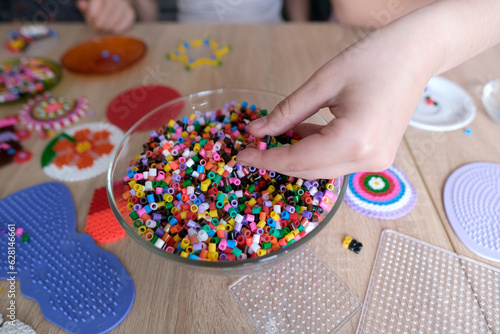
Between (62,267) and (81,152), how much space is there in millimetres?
361

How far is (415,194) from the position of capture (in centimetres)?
83

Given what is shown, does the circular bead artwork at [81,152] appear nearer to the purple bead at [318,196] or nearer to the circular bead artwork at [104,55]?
the circular bead artwork at [104,55]

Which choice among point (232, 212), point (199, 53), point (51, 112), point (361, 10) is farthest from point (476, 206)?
point (51, 112)

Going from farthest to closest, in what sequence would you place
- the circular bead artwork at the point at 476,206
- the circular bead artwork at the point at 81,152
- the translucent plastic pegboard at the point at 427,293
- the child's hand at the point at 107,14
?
the child's hand at the point at 107,14
the circular bead artwork at the point at 81,152
the circular bead artwork at the point at 476,206
the translucent plastic pegboard at the point at 427,293

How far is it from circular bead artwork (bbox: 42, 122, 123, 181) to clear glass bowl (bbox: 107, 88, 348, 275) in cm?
16

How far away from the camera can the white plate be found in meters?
0.99

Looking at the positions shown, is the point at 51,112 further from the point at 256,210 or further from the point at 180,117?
the point at 256,210

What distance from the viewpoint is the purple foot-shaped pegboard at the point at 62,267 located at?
641mm

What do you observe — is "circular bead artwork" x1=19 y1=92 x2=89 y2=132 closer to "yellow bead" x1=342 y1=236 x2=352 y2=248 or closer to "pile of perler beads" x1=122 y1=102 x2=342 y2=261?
"pile of perler beads" x1=122 y1=102 x2=342 y2=261

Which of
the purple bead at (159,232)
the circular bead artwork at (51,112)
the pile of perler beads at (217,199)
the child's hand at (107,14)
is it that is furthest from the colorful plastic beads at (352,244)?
the child's hand at (107,14)

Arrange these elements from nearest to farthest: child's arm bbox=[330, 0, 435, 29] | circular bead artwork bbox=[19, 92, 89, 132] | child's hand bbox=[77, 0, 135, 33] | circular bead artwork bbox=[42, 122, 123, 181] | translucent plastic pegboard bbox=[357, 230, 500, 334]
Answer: translucent plastic pegboard bbox=[357, 230, 500, 334] → circular bead artwork bbox=[42, 122, 123, 181] → circular bead artwork bbox=[19, 92, 89, 132] → child's arm bbox=[330, 0, 435, 29] → child's hand bbox=[77, 0, 135, 33]

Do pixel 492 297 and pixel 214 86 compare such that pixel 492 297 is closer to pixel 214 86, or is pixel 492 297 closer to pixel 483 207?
pixel 483 207

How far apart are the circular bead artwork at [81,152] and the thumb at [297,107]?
52 centimetres

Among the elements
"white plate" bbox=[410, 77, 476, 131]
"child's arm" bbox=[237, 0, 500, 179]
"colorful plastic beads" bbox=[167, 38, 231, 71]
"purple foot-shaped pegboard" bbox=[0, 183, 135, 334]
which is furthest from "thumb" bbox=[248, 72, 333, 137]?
"colorful plastic beads" bbox=[167, 38, 231, 71]
